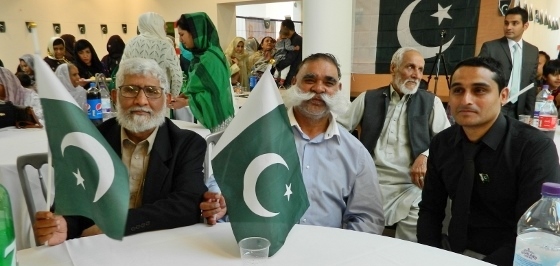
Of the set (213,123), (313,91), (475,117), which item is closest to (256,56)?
(213,123)

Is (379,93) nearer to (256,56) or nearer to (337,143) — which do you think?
(337,143)

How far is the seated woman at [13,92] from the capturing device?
3.56 metres

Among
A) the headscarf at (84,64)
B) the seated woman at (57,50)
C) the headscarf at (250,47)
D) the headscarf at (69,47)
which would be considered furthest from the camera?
the headscarf at (250,47)

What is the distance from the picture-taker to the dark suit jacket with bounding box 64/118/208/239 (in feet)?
4.42

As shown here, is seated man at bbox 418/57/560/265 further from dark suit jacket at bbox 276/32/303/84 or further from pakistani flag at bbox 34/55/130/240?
dark suit jacket at bbox 276/32/303/84

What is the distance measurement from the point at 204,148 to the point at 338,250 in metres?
0.79

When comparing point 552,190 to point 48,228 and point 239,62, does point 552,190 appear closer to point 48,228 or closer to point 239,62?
point 48,228

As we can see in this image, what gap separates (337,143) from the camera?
192 cm

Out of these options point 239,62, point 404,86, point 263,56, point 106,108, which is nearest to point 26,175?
point 106,108

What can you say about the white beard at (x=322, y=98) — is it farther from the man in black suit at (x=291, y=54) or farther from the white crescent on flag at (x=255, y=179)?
the man in black suit at (x=291, y=54)

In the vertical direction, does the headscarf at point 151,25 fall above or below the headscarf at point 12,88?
above

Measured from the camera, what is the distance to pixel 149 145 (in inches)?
66.1

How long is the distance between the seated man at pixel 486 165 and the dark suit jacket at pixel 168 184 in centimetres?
101

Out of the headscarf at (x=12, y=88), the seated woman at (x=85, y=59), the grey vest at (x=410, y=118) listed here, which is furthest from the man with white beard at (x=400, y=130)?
the seated woman at (x=85, y=59)
